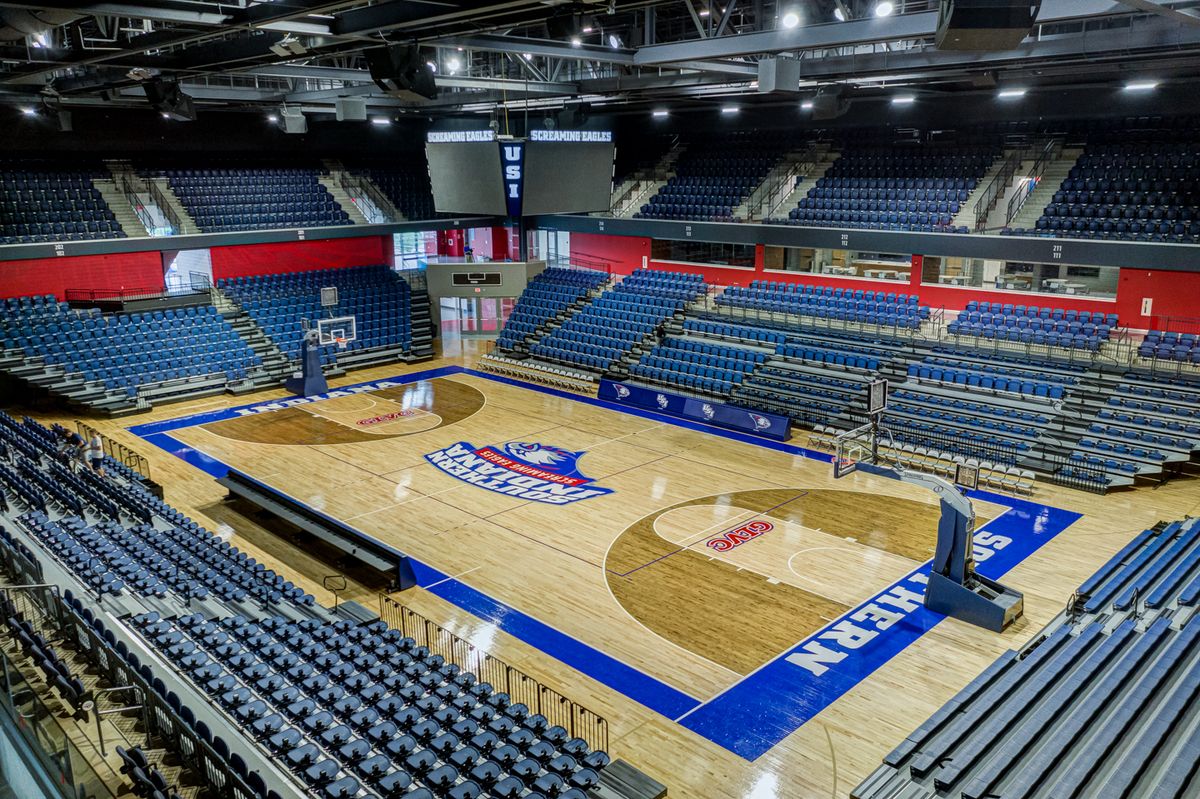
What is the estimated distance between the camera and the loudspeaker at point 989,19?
6.92 metres

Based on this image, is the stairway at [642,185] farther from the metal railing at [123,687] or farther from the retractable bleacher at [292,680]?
the metal railing at [123,687]

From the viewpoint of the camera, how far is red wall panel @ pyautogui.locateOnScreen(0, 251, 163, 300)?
26.4 metres

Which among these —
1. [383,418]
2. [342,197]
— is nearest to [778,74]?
[383,418]

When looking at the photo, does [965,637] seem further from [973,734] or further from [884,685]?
[973,734]

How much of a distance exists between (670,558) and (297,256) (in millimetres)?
22860

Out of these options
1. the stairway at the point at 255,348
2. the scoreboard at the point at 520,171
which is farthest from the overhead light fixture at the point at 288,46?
the stairway at the point at 255,348

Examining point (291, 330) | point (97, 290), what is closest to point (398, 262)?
point (291, 330)

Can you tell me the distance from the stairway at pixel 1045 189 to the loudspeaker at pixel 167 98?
2075 centimetres

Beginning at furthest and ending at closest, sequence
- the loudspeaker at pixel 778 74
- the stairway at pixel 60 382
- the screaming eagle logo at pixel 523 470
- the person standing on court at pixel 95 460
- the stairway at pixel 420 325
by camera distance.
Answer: the stairway at pixel 420 325, the stairway at pixel 60 382, the screaming eagle logo at pixel 523 470, the person standing on court at pixel 95 460, the loudspeaker at pixel 778 74

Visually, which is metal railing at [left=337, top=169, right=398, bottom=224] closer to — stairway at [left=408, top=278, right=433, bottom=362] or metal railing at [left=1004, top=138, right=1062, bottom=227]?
stairway at [left=408, top=278, right=433, bottom=362]

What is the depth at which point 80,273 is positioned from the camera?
27.5 m

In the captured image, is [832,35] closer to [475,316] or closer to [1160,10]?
[1160,10]

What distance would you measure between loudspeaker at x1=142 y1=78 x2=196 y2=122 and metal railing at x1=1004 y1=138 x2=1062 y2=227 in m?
20.9

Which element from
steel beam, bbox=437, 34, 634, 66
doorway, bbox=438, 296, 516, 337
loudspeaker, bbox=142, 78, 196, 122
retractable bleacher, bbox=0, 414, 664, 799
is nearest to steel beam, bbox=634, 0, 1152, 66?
steel beam, bbox=437, 34, 634, 66
